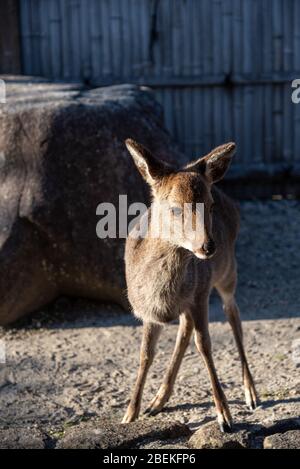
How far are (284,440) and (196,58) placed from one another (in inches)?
255

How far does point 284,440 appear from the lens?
441 centimetres

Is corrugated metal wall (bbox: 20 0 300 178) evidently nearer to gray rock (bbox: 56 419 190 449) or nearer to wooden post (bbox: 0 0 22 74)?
wooden post (bbox: 0 0 22 74)

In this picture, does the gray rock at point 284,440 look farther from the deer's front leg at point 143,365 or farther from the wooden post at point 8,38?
the wooden post at point 8,38

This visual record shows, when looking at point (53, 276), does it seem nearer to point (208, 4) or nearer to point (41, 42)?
point (41, 42)

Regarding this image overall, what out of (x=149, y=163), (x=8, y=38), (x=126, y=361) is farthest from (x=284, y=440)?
(x=8, y=38)

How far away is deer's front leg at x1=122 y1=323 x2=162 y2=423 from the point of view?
207 inches

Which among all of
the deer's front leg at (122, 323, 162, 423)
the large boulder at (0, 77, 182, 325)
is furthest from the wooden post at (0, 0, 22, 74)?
the deer's front leg at (122, 323, 162, 423)

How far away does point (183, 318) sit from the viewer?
552cm

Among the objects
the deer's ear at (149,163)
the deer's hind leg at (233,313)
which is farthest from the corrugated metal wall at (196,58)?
the deer's ear at (149,163)

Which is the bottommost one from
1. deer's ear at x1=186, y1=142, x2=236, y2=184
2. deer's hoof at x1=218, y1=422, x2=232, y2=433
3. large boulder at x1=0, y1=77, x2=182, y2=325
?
deer's hoof at x1=218, y1=422, x2=232, y2=433

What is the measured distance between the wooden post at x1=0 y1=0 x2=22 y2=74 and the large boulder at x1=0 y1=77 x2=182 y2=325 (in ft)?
8.20
